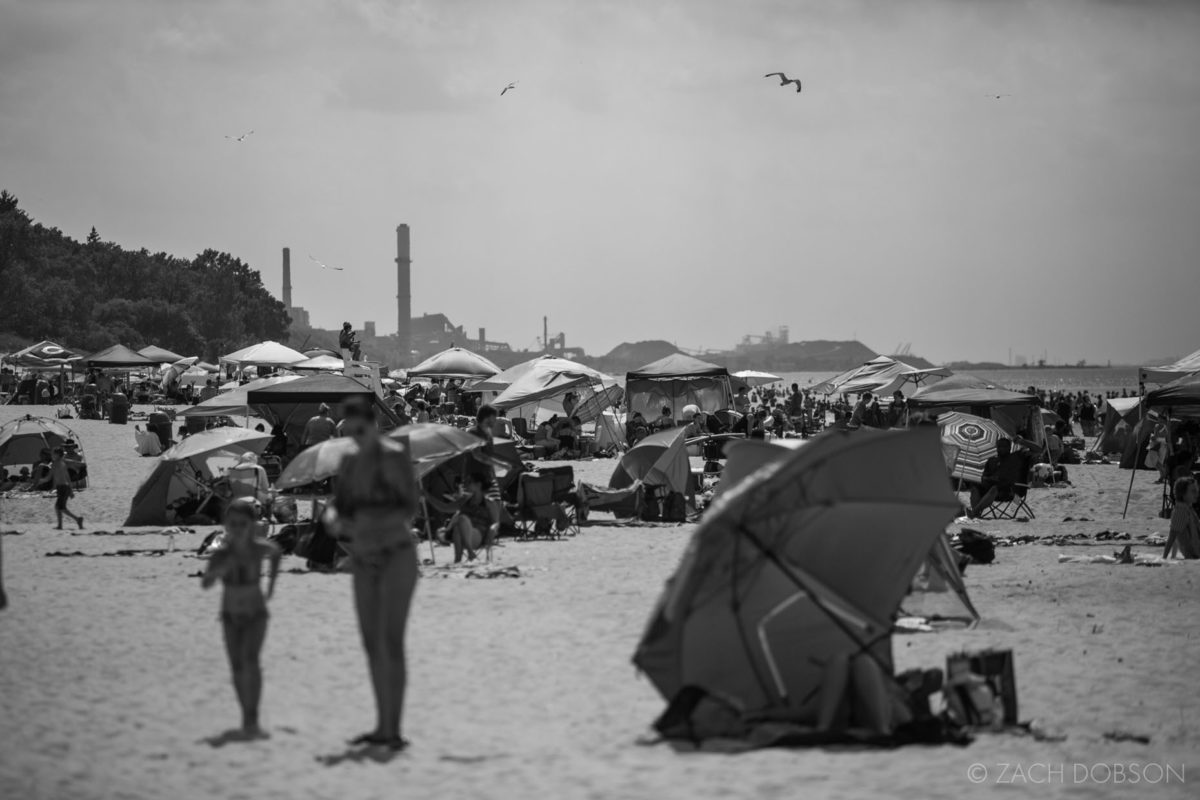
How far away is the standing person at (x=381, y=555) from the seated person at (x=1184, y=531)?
31.2 feet

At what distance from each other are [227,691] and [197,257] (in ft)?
367

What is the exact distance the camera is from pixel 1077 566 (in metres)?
13.3

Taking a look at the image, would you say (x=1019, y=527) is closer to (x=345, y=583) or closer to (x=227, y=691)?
(x=345, y=583)

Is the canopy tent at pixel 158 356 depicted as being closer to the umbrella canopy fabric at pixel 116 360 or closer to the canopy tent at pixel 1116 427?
the umbrella canopy fabric at pixel 116 360

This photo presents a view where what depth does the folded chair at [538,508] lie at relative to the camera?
50.1ft

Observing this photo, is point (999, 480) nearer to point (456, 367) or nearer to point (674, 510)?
point (674, 510)

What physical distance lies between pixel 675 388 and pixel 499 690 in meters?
22.6

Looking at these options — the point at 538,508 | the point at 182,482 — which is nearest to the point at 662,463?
the point at 538,508

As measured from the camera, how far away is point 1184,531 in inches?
537

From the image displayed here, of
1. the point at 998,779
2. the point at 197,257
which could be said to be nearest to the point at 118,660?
the point at 998,779

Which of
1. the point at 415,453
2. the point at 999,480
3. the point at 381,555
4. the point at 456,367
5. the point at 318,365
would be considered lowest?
the point at 381,555

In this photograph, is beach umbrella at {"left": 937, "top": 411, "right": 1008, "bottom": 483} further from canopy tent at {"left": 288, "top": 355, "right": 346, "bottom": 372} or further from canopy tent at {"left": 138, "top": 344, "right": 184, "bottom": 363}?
canopy tent at {"left": 138, "top": 344, "right": 184, "bottom": 363}

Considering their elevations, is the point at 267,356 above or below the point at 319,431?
above

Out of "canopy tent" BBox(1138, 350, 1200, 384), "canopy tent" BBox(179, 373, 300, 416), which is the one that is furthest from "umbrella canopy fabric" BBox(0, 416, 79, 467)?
"canopy tent" BBox(1138, 350, 1200, 384)
